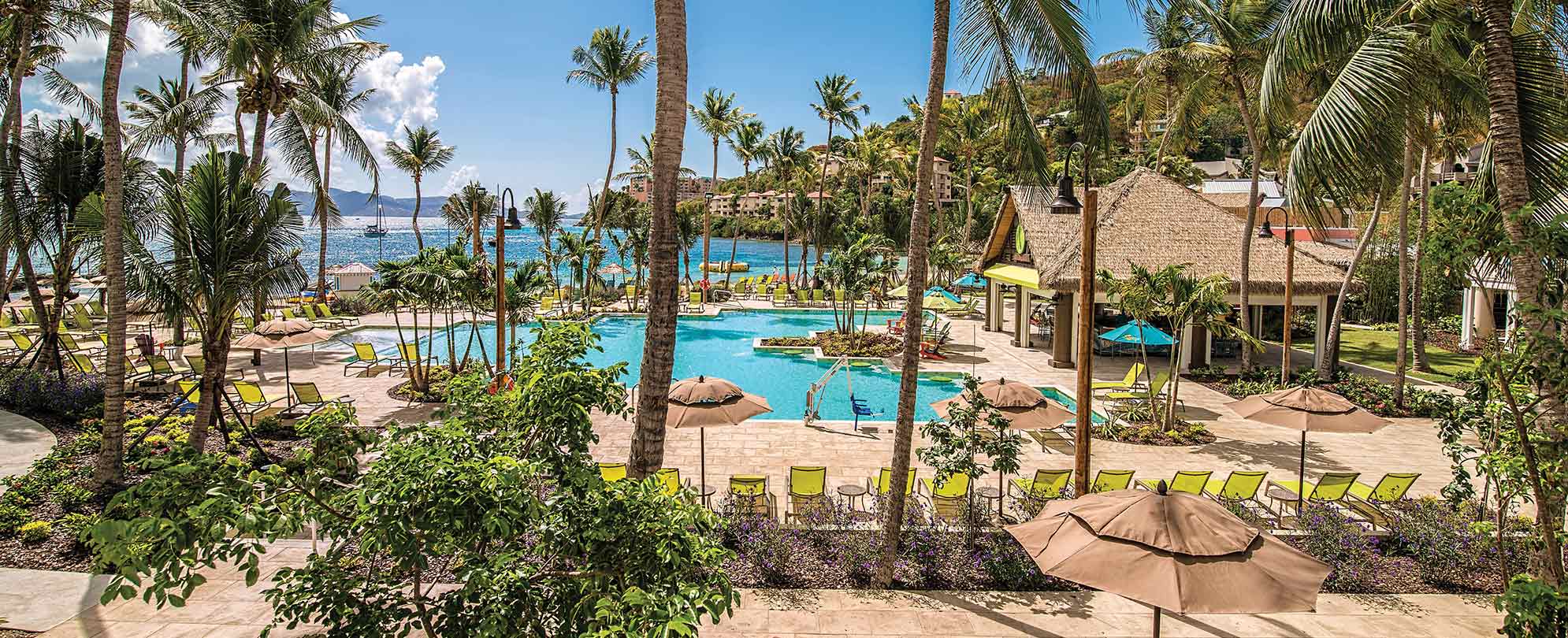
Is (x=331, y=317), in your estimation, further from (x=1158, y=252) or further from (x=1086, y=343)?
(x=1086, y=343)

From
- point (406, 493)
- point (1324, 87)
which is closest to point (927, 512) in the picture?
point (406, 493)

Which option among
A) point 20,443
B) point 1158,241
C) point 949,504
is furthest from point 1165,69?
point 20,443

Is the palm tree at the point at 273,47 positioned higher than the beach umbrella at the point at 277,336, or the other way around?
the palm tree at the point at 273,47

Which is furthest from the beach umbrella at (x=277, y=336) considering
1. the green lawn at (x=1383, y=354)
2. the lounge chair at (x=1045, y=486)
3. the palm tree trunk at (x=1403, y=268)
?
the green lawn at (x=1383, y=354)

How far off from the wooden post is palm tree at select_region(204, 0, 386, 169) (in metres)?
17.1

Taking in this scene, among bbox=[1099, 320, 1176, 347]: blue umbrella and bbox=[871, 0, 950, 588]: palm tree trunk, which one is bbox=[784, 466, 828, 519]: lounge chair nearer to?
bbox=[871, 0, 950, 588]: palm tree trunk

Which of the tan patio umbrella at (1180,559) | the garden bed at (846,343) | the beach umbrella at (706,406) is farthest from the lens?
the garden bed at (846,343)

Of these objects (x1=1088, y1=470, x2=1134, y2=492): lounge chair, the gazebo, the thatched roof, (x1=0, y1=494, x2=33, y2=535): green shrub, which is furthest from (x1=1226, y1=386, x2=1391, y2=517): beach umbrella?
(x1=0, y1=494, x2=33, y2=535): green shrub

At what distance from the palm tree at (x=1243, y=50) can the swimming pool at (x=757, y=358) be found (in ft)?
22.0

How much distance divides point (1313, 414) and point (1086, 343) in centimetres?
487

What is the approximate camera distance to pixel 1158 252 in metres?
21.5

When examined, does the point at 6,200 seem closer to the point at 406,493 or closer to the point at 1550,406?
the point at 406,493

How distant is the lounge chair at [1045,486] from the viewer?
1056cm

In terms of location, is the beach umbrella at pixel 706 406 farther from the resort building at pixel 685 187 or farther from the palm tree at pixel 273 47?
the palm tree at pixel 273 47
